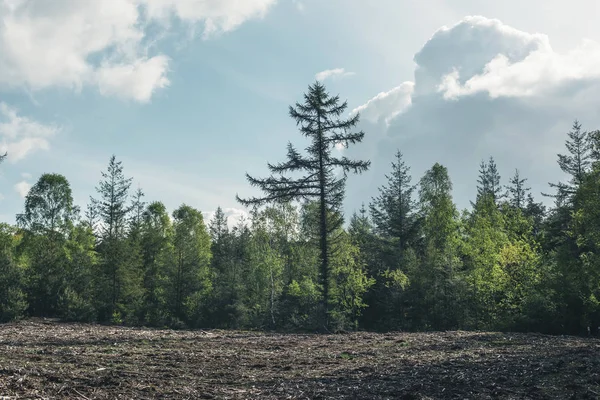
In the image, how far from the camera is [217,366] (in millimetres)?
11766

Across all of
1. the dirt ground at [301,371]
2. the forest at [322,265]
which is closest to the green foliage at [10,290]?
the forest at [322,265]

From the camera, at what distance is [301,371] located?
1124 centimetres

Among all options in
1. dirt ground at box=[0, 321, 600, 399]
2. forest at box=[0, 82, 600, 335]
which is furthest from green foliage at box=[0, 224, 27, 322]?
dirt ground at box=[0, 321, 600, 399]

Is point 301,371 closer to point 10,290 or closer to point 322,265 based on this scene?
point 322,265

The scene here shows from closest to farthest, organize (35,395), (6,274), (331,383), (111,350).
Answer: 1. (35,395)
2. (331,383)
3. (111,350)
4. (6,274)

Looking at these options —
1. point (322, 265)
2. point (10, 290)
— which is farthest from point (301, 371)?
point (10, 290)

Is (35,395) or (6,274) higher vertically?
(6,274)

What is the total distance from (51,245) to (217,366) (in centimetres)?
3188

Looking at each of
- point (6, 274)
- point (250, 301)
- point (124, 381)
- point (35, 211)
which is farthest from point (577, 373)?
point (35, 211)

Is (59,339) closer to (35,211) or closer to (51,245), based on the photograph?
(51,245)

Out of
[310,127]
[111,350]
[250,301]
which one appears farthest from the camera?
[250,301]

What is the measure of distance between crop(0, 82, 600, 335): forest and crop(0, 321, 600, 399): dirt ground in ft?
40.5

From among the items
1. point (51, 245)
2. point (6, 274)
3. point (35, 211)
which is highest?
point (35, 211)

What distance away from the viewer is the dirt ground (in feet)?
27.3
